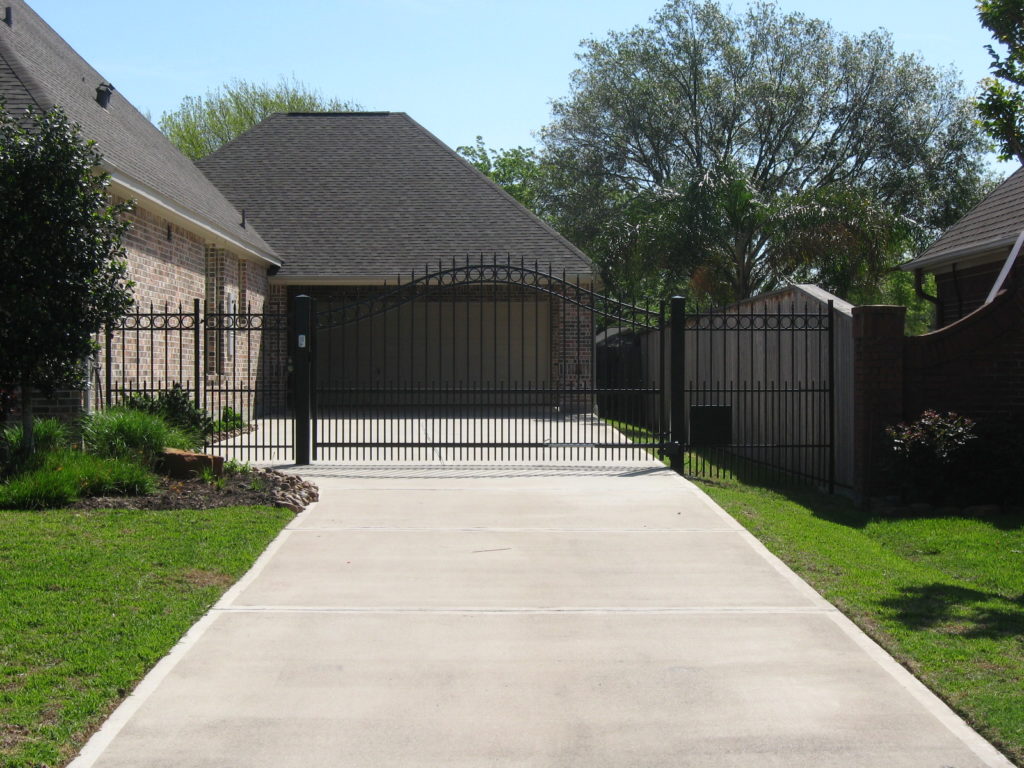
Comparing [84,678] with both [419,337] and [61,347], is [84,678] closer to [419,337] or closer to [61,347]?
[61,347]

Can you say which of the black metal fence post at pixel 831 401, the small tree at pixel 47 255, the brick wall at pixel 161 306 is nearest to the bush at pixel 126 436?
the small tree at pixel 47 255

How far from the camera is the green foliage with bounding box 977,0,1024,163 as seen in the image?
27.0 ft

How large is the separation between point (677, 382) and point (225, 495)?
540 cm

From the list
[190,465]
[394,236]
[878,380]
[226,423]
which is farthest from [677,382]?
[394,236]

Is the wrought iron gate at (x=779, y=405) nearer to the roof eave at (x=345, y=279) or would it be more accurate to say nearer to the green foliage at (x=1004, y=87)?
the green foliage at (x=1004, y=87)

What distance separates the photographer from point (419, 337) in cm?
2409

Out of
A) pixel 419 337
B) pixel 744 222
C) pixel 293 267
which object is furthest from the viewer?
pixel 744 222

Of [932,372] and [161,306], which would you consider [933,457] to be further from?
[161,306]

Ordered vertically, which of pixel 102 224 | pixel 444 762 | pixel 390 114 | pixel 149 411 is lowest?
pixel 444 762

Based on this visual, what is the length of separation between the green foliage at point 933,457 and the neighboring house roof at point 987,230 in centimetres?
440

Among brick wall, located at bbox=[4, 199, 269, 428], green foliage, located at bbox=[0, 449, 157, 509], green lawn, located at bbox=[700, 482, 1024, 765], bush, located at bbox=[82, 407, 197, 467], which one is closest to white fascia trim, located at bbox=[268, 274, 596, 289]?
brick wall, located at bbox=[4, 199, 269, 428]

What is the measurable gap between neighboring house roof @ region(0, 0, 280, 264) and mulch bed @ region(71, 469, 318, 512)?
4277 mm

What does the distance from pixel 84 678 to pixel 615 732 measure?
252 cm

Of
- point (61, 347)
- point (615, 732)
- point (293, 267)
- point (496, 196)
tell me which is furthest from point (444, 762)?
point (496, 196)
